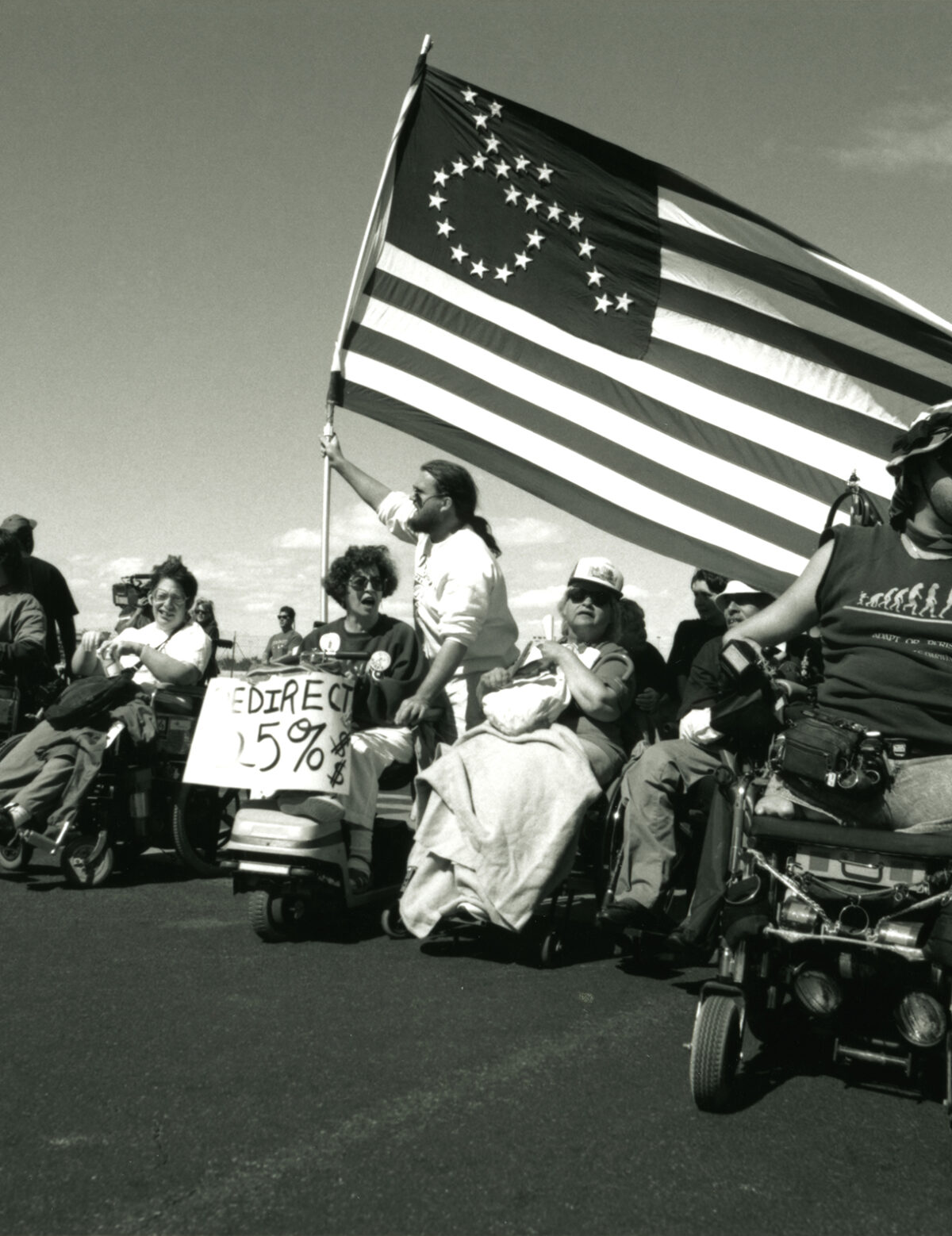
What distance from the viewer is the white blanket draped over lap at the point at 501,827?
17.3 ft

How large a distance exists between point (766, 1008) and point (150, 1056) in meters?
1.87

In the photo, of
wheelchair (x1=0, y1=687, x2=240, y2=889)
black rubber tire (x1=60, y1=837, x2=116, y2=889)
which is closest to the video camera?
wheelchair (x1=0, y1=687, x2=240, y2=889)

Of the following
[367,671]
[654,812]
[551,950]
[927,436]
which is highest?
[927,436]

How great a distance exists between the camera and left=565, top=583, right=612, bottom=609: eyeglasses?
6.08 m

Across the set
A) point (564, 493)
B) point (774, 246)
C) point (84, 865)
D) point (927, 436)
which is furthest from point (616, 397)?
point (84, 865)

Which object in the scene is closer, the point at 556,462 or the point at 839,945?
the point at 839,945

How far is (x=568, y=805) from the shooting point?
538 centimetres

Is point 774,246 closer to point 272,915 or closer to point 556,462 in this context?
point 556,462

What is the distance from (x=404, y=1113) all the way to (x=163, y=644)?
463 centimetres

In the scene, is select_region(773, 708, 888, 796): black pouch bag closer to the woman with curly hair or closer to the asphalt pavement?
the asphalt pavement

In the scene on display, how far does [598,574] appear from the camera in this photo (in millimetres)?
6059

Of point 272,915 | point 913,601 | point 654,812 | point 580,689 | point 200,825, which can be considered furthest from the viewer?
point 200,825

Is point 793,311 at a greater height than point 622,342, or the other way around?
point 793,311

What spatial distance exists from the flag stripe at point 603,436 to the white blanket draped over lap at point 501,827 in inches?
68.3
